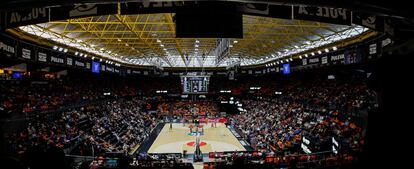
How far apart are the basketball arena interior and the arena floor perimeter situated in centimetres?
13

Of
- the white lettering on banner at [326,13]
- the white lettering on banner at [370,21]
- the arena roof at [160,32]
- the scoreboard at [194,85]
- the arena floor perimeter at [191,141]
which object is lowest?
the arena floor perimeter at [191,141]

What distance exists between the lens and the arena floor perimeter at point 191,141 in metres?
26.0

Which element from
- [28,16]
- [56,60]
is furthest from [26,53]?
[28,16]

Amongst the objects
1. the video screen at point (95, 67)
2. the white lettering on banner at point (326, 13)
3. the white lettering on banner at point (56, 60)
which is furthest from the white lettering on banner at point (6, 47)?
the white lettering on banner at point (326, 13)

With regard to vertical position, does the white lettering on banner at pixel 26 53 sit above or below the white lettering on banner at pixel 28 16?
above

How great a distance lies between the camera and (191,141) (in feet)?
97.7

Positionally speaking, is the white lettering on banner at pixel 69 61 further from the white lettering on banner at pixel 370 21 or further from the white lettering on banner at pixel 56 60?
the white lettering on banner at pixel 370 21

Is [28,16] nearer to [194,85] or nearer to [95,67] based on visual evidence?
[95,67]

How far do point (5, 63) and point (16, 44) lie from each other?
19.4ft

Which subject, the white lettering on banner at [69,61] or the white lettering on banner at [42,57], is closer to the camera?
the white lettering on banner at [42,57]

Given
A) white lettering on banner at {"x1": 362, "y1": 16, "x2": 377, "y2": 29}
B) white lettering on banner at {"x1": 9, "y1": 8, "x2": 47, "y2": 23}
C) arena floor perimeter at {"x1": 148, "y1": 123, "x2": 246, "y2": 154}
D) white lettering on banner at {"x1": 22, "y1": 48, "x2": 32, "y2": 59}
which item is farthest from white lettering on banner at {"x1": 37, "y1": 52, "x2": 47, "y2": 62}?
white lettering on banner at {"x1": 362, "y1": 16, "x2": 377, "y2": 29}

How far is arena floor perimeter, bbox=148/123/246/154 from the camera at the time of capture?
26031 mm

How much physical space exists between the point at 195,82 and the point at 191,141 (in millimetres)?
7127

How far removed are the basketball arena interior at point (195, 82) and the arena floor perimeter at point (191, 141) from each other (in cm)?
13
